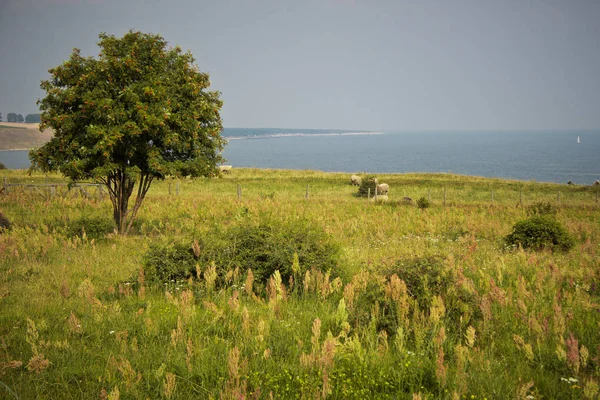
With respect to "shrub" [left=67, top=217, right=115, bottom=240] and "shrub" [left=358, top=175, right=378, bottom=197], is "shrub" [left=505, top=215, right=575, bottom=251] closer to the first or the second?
"shrub" [left=67, top=217, right=115, bottom=240]

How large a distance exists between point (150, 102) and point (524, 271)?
1380 centimetres

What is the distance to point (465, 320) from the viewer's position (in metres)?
5.81

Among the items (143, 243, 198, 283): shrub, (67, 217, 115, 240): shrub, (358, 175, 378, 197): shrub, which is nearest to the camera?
(143, 243, 198, 283): shrub

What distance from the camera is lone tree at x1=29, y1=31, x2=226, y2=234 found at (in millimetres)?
15836

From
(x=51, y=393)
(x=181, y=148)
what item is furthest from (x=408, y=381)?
(x=181, y=148)

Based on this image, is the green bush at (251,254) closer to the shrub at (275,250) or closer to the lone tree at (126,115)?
the shrub at (275,250)

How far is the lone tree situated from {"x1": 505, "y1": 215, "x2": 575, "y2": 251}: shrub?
40.6 ft

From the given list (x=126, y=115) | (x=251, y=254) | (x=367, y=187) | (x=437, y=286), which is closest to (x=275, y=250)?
(x=251, y=254)

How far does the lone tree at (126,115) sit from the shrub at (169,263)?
731 centimetres

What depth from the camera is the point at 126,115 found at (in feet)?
52.3

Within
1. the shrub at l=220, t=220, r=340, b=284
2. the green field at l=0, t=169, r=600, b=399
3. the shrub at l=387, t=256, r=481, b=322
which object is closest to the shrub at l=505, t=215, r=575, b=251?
the green field at l=0, t=169, r=600, b=399

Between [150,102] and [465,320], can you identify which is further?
[150,102]

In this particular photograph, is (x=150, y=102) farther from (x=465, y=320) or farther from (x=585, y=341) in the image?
(x=585, y=341)

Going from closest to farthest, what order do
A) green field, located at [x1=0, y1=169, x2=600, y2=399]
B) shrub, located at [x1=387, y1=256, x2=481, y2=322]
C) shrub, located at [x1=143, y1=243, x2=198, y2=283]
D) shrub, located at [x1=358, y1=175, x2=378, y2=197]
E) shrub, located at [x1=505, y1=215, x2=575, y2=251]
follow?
green field, located at [x1=0, y1=169, x2=600, y2=399] → shrub, located at [x1=387, y1=256, x2=481, y2=322] → shrub, located at [x1=143, y1=243, x2=198, y2=283] → shrub, located at [x1=505, y1=215, x2=575, y2=251] → shrub, located at [x1=358, y1=175, x2=378, y2=197]
